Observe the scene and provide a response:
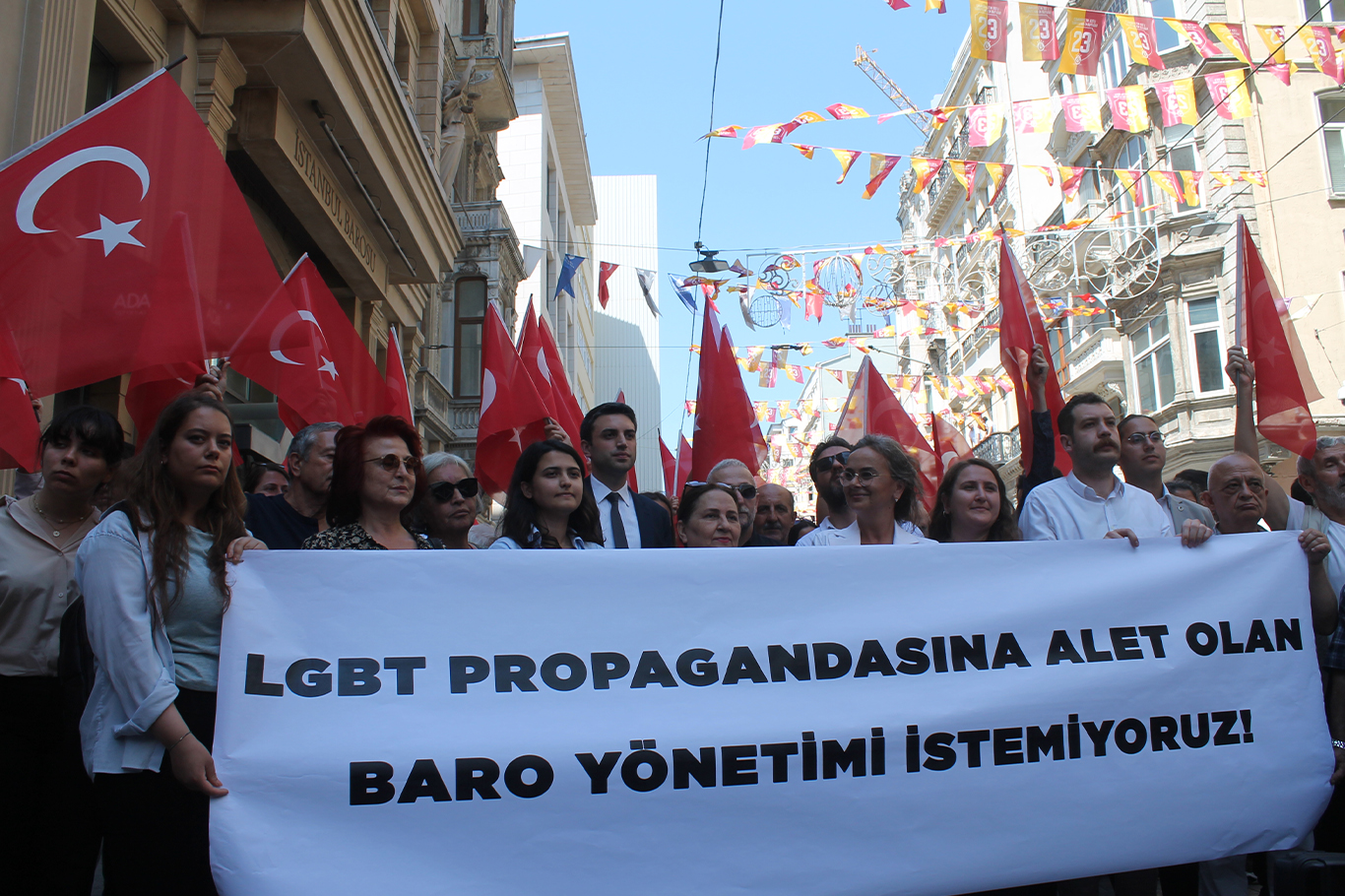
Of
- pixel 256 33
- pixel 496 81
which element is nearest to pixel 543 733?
pixel 256 33

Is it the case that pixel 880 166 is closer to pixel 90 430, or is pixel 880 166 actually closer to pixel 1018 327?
pixel 1018 327

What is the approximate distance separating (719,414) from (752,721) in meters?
4.46

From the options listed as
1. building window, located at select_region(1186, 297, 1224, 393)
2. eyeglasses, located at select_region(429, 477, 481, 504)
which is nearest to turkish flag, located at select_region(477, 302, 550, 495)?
eyeglasses, located at select_region(429, 477, 481, 504)

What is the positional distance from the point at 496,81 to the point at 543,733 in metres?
17.0

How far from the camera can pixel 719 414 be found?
7332 millimetres

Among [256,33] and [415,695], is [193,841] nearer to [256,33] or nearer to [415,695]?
[415,695]

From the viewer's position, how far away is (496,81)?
59.1 ft

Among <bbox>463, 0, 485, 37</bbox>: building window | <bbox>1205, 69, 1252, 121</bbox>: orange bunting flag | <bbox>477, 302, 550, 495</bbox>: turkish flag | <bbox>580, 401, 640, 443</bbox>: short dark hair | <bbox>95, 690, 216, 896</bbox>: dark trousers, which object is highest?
<bbox>463, 0, 485, 37</bbox>: building window

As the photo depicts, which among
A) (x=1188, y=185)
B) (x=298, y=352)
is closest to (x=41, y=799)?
(x=298, y=352)

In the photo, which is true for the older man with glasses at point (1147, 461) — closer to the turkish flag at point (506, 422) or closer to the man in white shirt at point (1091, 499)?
the man in white shirt at point (1091, 499)

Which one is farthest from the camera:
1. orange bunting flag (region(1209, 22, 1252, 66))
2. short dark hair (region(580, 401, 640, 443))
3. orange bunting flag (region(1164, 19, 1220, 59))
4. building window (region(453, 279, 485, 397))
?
building window (region(453, 279, 485, 397))

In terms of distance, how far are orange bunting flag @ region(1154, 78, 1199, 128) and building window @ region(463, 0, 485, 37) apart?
38.7 ft

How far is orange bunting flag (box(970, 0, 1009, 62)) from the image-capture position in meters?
10.1

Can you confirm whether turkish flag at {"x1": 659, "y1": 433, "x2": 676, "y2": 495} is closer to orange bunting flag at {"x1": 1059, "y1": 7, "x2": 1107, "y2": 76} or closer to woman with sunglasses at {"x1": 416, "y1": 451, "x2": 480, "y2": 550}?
orange bunting flag at {"x1": 1059, "y1": 7, "x2": 1107, "y2": 76}
